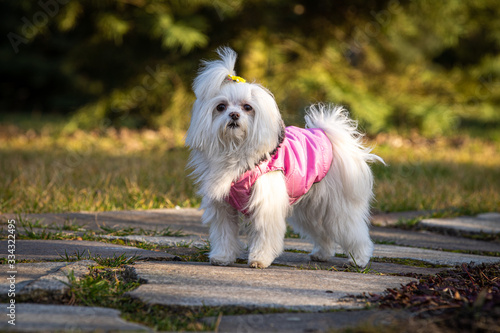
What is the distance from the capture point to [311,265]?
3.12 metres

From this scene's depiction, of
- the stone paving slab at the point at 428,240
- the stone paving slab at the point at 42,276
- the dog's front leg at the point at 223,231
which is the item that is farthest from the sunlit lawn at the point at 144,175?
the stone paving slab at the point at 42,276

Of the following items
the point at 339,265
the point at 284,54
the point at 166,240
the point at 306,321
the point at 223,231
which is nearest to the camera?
the point at 306,321

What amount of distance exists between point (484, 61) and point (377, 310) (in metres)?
10.9

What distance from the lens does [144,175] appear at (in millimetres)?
5664

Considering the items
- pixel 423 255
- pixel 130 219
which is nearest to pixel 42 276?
pixel 130 219

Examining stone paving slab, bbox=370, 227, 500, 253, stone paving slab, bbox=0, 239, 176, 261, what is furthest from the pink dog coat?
stone paving slab, bbox=370, 227, 500, 253

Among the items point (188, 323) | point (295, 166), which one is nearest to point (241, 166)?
point (295, 166)

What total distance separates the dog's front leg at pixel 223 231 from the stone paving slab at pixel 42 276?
699 mm

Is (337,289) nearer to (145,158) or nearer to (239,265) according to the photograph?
(239,265)

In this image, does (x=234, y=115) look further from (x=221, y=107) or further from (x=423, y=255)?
(x=423, y=255)

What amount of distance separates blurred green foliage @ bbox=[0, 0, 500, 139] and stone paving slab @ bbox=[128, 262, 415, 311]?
19.7 ft

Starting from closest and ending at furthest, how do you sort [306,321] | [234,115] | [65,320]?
[65,320] < [306,321] < [234,115]

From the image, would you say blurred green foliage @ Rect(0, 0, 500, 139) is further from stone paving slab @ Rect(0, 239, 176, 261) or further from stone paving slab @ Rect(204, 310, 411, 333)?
stone paving slab @ Rect(204, 310, 411, 333)

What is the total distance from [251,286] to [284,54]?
311 inches
